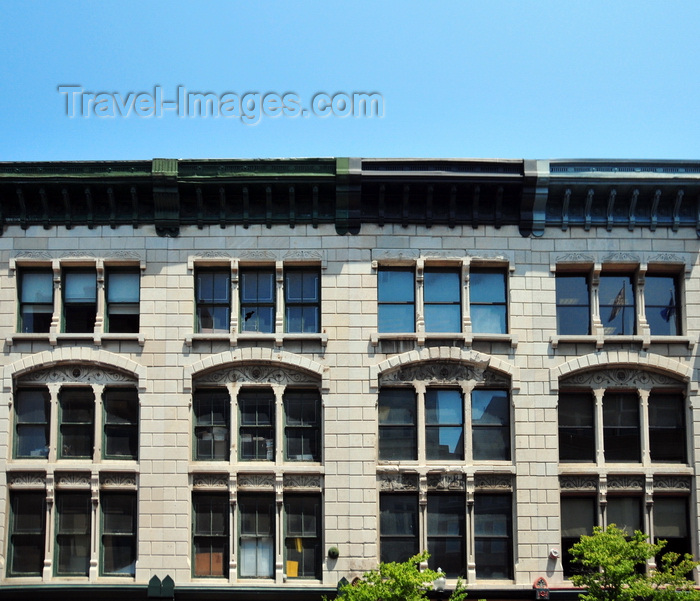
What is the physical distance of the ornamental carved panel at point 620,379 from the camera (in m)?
20.8

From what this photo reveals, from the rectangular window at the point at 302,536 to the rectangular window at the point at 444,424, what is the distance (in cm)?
306

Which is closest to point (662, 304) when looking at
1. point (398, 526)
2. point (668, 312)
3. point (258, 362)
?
point (668, 312)

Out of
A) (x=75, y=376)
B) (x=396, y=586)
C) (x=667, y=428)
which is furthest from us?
(x=667, y=428)

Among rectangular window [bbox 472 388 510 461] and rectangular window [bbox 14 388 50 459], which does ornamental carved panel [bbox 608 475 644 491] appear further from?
rectangular window [bbox 14 388 50 459]

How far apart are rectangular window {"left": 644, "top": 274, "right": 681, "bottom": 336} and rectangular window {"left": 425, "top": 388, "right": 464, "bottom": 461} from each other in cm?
524

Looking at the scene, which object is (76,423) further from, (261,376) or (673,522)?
(673,522)

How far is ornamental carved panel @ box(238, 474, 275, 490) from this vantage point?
20.2 m

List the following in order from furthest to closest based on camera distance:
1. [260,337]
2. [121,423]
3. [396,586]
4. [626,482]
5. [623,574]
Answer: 1. [121,423]
2. [260,337]
3. [626,482]
4. [623,574]
5. [396,586]

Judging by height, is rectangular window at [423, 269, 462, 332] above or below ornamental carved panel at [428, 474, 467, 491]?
above

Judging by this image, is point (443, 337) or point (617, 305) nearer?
point (443, 337)

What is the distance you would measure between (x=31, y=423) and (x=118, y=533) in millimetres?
3407

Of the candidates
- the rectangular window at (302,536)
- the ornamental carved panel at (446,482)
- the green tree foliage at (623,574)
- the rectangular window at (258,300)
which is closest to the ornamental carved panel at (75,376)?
the rectangular window at (258,300)

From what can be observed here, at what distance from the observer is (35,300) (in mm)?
21188

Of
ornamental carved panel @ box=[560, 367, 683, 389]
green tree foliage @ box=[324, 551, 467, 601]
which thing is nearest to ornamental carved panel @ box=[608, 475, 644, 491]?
ornamental carved panel @ box=[560, 367, 683, 389]
